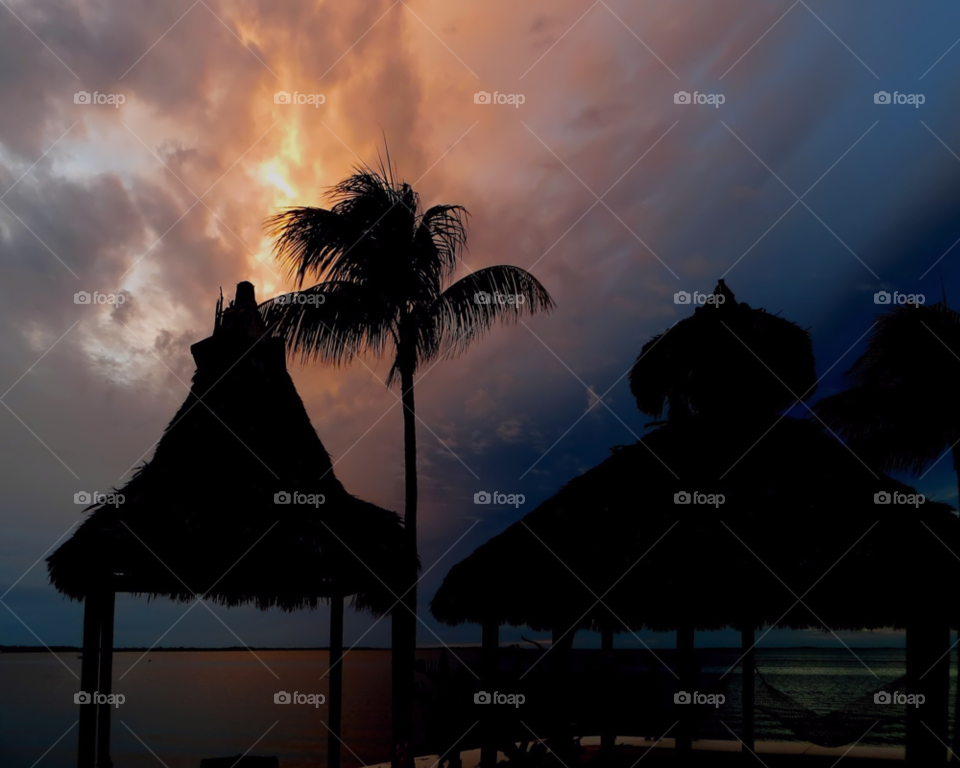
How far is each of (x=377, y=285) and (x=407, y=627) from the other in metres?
4.44

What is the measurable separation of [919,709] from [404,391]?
6.51 m

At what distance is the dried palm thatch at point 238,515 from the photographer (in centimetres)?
749

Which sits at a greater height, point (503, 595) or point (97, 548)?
point (97, 548)

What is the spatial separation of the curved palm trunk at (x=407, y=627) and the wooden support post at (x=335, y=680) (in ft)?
2.15

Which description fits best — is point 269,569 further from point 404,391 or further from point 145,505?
point 404,391

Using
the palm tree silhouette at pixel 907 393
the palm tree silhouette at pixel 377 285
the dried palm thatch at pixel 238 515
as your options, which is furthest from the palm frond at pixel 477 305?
the palm tree silhouette at pixel 907 393

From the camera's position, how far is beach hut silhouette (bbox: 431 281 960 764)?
611 centimetres

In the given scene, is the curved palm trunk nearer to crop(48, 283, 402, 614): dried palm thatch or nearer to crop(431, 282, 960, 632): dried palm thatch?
crop(48, 283, 402, 614): dried palm thatch

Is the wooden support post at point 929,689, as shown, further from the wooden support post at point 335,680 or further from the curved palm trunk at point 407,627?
the wooden support post at point 335,680

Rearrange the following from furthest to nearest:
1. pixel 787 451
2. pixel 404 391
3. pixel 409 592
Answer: pixel 404 391
pixel 409 592
pixel 787 451

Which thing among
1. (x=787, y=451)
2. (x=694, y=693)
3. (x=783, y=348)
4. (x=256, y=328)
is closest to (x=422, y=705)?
(x=694, y=693)

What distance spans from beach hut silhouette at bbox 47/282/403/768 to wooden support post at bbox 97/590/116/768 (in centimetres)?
2

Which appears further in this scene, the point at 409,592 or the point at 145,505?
the point at 409,592

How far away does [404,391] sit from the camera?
32.0 feet
